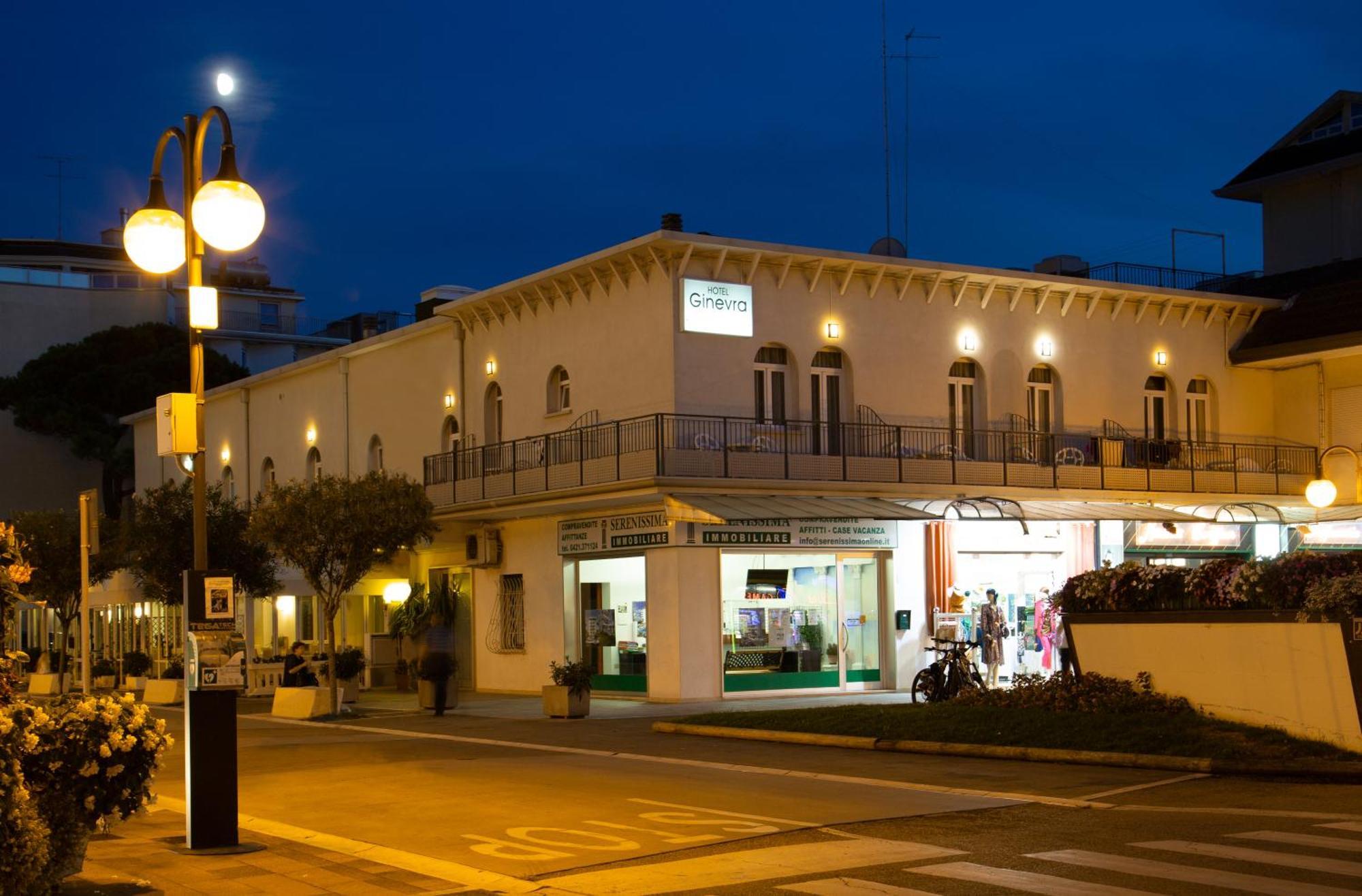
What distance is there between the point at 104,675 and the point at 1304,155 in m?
34.4

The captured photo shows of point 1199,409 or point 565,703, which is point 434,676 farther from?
point 1199,409

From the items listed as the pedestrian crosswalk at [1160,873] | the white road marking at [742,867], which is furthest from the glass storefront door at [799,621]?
the pedestrian crosswalk at [1160,873]

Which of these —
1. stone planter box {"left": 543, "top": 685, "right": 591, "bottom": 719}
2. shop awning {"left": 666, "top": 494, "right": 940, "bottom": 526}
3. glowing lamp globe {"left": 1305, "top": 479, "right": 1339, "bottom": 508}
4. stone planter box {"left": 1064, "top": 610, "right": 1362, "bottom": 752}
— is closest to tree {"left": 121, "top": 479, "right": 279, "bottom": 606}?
stone planter box {"left": 543, "top": 685, "right": 591, "bottom": 719}

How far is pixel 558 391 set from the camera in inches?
1243

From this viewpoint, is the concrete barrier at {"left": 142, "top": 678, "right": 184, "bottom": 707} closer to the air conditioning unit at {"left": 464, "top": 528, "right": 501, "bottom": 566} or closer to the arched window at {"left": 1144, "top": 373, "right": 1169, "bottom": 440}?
the air conditioning unit at {"left": 464, "top": 528, "right": 501, "bottom": 566}

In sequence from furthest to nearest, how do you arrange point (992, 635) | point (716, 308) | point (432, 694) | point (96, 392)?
point (96, 392), point (716, 308), point (992, 635), point (432, 694)

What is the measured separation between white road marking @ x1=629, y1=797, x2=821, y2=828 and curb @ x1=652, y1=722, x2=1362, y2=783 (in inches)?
185

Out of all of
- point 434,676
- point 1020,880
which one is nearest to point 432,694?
point 434,676

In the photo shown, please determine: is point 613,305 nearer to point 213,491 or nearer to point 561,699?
point 561,699

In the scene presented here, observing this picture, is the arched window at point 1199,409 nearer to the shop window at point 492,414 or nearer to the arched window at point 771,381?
the arched window at point 771,381

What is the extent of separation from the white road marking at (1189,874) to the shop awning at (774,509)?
613 inches

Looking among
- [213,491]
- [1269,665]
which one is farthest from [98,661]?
[1269,665]

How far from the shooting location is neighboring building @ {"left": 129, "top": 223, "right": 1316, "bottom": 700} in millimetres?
27688

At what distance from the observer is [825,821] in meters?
12.0
